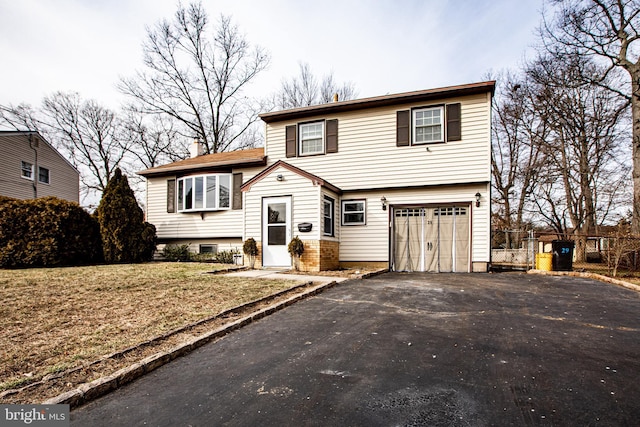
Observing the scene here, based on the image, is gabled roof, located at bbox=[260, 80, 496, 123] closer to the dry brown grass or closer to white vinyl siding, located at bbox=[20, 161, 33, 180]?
the dry brown grass

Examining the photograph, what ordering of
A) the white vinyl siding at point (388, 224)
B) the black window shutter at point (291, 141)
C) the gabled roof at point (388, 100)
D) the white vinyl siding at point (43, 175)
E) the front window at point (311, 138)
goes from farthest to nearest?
the white vinyl siding at point (43, 175) < the black window shutter at point (291, 141) < the front window at point (311, 138) < the white vinyl siding at point (388, 224) < the gabled roof at point (388, 100)

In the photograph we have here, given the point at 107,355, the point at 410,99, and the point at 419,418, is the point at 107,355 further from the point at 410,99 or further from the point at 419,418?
the point at 410,99

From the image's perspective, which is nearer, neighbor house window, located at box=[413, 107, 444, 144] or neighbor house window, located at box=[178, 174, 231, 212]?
neighbor house window, located at box=[413, 107, 444, 144]

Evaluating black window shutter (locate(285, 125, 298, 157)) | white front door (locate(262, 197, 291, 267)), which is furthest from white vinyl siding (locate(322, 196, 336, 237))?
black window shutter (locate(285, 125, 298, 157))

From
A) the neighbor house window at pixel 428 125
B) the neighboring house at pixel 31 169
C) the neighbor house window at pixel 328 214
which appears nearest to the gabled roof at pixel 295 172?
the neighbor house window at pixel 328 214

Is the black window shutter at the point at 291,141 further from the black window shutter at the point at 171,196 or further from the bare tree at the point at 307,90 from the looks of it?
the bare tree at the point at 307,90

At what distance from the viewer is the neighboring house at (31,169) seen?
19.6m

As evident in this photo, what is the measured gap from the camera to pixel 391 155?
466 inches

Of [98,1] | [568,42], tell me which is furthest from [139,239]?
[568,42]

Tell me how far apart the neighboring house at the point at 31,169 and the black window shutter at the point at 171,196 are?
11.8 meters

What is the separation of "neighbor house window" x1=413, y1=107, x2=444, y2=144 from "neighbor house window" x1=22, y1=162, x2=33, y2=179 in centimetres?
2371

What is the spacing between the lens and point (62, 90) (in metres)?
26.9

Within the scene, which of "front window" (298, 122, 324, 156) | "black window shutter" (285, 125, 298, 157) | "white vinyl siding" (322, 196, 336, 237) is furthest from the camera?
"black window shutter" (285, 125, 298, 157)

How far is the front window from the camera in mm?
12797
